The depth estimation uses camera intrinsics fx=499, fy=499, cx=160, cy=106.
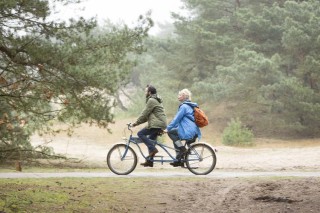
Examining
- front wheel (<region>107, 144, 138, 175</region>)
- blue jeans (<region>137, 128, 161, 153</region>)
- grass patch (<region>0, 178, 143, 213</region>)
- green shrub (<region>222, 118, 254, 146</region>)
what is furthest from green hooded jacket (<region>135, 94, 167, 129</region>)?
green shrub (<region>222, 118, 254, 146</region>)

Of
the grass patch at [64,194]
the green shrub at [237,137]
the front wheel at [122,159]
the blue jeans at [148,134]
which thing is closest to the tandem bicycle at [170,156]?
the front wheel at [122,159]

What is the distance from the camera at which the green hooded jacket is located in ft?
34.7

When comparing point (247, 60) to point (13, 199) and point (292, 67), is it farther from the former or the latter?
point (13, 199)

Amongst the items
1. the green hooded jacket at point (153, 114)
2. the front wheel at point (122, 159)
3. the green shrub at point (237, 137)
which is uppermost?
the green shrub at point (237, 137)

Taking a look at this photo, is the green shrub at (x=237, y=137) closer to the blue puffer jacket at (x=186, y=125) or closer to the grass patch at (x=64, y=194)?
the blue puffer jacket at (x=186, y=125)

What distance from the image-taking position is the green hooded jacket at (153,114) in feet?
34.7

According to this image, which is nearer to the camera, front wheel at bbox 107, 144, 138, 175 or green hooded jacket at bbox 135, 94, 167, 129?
green hooded jacket at bbox 135, 94, 167, 129

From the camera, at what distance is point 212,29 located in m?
32.0

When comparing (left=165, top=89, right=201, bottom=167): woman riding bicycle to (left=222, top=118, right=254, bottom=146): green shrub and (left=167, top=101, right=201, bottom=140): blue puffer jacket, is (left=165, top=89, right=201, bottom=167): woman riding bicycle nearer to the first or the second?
(left=167, top=101, right=201, bottom=140): blue puffer jacket

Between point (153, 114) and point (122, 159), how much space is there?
1.24 meters

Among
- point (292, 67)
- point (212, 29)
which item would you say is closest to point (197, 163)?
point (292, 67)

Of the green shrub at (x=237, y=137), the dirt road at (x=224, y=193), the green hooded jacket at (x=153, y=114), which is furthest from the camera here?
the green shrub at (x=237, y=137)

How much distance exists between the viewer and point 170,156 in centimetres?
1096

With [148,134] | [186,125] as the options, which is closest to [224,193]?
[186,125]
